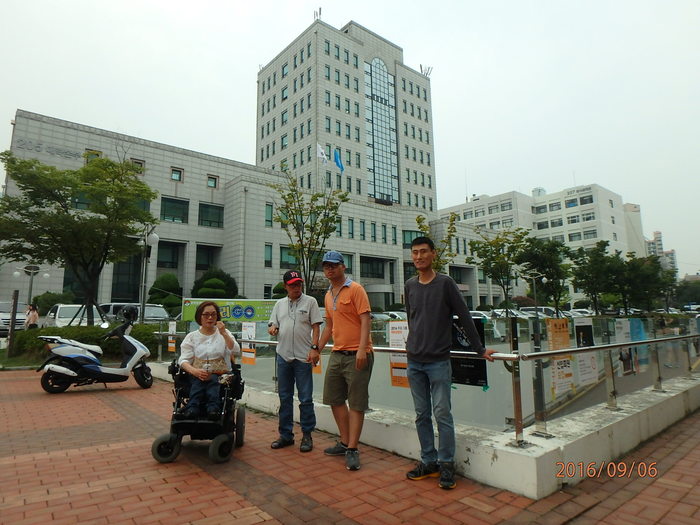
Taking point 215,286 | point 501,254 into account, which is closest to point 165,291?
point 215,286

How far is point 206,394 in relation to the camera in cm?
392

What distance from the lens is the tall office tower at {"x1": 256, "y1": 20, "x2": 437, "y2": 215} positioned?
157 ft

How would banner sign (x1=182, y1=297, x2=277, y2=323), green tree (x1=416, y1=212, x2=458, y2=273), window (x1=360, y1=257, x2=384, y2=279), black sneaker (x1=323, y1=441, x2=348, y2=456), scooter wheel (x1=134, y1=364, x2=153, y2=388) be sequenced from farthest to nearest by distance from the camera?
window (x1=360, y1=257, x2=384, y2=279)
green tree (x1=416, y1=212, x2=458, y2=273)
banner sign (x1=182, y1=297, x2=277, y2=323)
scooter wheel (x1=134, y1=364, x2=153, y2=388)
black sneaker (x1=323, y1=441, x2=348, y2=456)

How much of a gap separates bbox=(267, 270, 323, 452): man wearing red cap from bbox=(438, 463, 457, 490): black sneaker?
1.47m

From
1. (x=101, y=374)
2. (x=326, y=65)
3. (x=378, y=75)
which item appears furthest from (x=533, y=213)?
(x=101, y=374)

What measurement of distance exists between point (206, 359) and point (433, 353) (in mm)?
2258

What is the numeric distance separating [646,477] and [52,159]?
37868 millimetres

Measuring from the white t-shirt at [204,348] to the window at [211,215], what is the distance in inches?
1373

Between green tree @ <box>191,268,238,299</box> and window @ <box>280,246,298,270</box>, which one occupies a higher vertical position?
window @ <box>280,246,298,270</box>

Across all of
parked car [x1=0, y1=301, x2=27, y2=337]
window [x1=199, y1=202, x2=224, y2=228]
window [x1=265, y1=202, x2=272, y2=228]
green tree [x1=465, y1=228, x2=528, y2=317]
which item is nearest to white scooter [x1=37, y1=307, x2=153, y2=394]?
parked car [x1=0, y1=301, x2=27, y2=337]

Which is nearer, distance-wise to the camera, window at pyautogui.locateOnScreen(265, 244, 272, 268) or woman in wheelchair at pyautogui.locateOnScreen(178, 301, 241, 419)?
woman in wheelchair at pyautogui.locateOnScreen(178, 301, 241, 419)

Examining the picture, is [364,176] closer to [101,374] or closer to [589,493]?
[101,374]

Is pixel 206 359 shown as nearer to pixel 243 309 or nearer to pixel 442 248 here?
pixel 243 309
